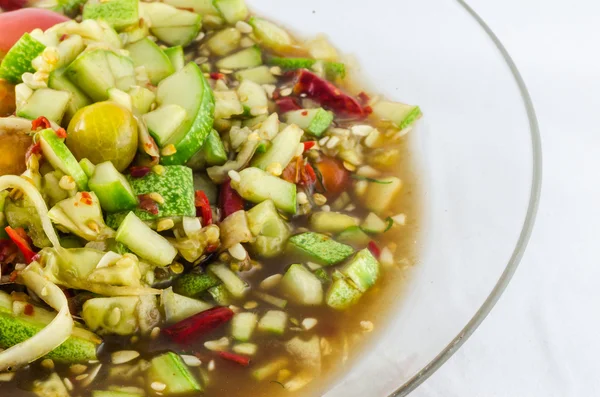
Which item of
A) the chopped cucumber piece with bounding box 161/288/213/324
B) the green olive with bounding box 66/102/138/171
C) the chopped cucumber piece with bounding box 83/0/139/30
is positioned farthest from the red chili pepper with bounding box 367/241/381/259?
the chopped cucumber piece with bounding box 83/0/139/30

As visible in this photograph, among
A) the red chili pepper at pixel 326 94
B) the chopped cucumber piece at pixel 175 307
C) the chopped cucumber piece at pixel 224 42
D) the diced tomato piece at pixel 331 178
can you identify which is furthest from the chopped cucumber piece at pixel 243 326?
the chopped cucumber piece at pixel 224 42

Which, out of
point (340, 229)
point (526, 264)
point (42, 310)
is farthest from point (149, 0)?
point (526, 264)

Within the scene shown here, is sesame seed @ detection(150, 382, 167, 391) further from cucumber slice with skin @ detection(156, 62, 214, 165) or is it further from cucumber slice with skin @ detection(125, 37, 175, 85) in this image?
cucumber slice with skin @ detection(125, 37, 175, 85)

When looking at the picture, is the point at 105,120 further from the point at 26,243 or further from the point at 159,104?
the point at 26,243

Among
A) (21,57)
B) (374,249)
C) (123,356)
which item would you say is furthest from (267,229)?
(21,57)

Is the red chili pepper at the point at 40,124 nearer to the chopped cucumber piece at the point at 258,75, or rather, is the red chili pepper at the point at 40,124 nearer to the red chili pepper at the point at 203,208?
the red chili pepper at the point at 203,208
